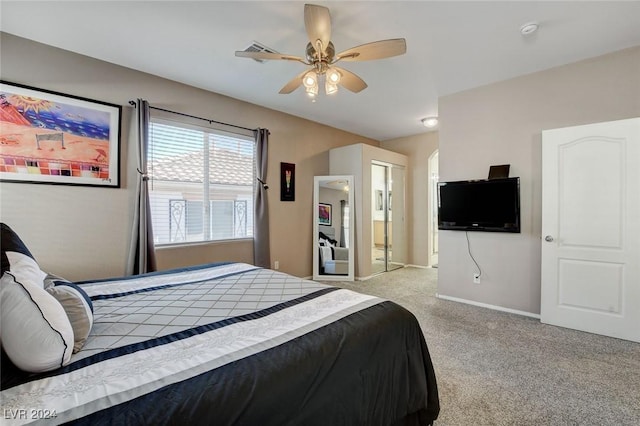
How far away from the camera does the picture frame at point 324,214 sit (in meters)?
4.90

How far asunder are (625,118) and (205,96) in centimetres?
454

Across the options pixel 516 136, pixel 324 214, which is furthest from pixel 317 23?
pixel 324 214

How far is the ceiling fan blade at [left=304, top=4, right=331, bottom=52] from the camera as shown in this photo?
1787 millimetres

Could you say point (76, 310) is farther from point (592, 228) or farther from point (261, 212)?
point (592, 228)

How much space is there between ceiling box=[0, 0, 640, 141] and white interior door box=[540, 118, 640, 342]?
0.90 meters

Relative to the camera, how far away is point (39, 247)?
2.54 m

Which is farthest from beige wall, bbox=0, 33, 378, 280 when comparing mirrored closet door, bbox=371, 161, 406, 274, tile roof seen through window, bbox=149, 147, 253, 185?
mirrored closet door, bbox=371, 161, 406, 274

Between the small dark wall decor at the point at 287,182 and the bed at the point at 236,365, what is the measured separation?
8.82 ft

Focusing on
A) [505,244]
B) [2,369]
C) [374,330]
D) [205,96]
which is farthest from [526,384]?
[205,96]

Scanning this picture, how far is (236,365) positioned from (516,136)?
12.2 ft

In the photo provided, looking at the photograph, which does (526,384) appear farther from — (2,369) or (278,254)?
(278,254)

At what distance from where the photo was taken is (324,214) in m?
4.94

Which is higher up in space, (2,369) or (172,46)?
(172,46)

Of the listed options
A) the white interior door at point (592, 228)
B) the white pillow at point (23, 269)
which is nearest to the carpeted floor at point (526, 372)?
the white interior door at point (592, 228)
